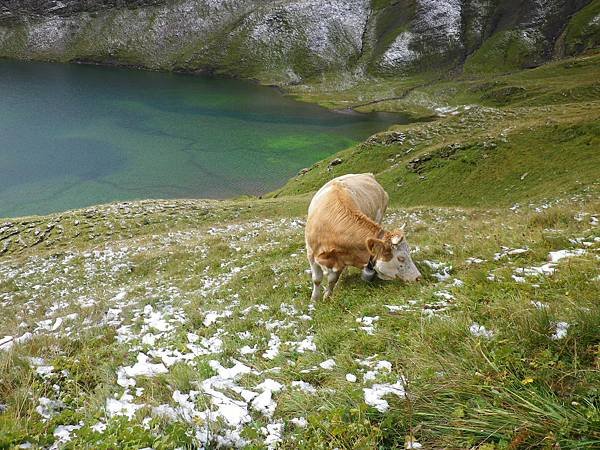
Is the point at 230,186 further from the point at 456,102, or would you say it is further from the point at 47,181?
the point at 456,102

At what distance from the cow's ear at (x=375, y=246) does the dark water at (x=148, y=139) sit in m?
52.7

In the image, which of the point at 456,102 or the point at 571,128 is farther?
the point at 456,102

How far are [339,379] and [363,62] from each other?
18781cm

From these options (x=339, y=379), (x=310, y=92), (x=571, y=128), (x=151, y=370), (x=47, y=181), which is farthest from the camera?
(x=310, y=92)

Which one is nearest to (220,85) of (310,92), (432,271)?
(310,92)

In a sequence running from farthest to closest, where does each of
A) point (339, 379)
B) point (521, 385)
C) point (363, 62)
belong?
point (363, 62), point (339, 379), point (521, 385)

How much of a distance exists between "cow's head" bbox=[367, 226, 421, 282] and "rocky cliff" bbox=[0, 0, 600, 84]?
547 feet

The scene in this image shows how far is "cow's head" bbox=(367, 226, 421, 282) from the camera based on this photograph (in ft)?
30.3

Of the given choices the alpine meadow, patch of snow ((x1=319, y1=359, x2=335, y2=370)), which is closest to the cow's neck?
the alpine meadow

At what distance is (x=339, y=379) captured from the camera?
549cm

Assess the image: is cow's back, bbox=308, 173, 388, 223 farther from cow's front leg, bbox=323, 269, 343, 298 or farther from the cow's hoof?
the cow's hoof

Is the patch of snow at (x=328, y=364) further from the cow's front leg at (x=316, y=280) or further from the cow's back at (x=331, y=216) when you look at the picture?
the cow's front leg at (x=316, y=280)

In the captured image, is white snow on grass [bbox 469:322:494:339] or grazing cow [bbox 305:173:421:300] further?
grazing cow [bbox 305:173:421:300]

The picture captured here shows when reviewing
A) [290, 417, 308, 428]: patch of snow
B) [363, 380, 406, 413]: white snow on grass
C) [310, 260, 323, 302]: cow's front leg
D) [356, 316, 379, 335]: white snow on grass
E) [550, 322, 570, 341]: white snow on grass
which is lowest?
[310, 260, 323, 302]: cow's front leg
